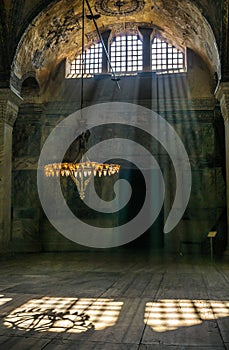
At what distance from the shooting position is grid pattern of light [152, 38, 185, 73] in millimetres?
14070

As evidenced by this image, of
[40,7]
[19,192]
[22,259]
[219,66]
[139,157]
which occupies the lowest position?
[22,259]

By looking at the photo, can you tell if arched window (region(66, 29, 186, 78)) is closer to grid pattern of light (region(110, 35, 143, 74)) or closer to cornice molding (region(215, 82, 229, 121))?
grid pattern of light (region(110, 35, 143, 74))

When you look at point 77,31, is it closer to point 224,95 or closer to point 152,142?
point 152,142

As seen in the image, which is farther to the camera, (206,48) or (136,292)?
(206,48)

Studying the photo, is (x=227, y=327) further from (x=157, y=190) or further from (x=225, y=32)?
(x=157, y=190)

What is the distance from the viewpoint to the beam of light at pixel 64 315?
13.9ft

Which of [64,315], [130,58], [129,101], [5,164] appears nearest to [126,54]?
[130,58]

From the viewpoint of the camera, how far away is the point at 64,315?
4715 millimetres

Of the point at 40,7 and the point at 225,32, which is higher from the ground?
the point at 40,7

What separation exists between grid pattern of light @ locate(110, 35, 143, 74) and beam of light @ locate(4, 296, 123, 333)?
10.4 m

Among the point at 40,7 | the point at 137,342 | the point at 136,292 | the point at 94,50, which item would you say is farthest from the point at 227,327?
the point at 94,50

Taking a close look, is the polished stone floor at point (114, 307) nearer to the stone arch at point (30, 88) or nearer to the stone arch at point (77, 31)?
Result: the stone arch at point (77, 31)

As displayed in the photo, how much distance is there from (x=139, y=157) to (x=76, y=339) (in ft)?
34.0

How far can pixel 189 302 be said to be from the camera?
5.53 metres
